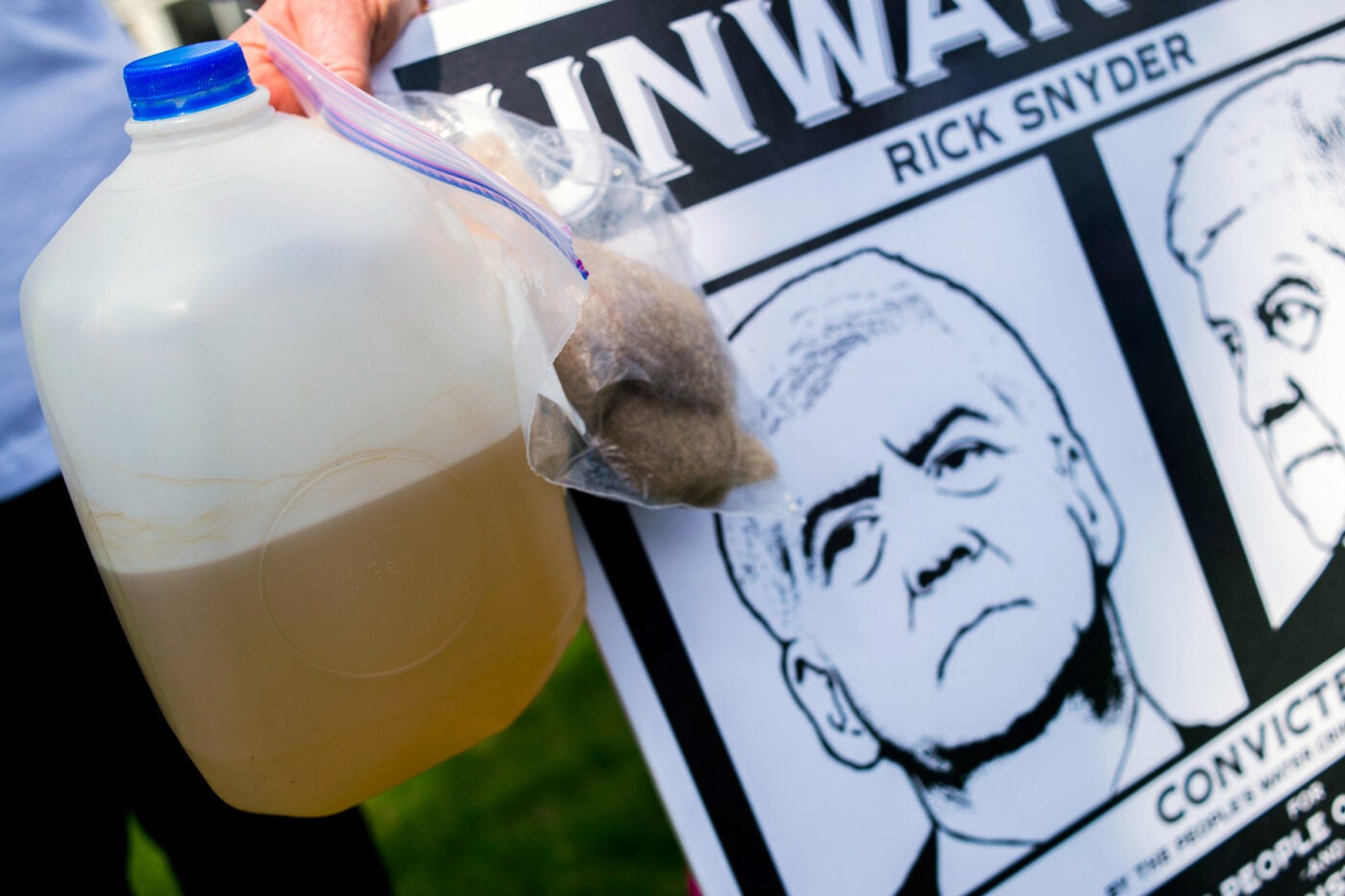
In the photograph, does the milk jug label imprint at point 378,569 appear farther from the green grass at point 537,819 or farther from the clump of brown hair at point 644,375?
the green grass at point 537,819

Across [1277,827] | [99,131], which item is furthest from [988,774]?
[99,131]

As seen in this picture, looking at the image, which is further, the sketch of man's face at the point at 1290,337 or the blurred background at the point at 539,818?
the blurred background at the point at 539,818

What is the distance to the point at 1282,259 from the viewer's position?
1.18 m

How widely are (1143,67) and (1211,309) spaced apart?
27 cm

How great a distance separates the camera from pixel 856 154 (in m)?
1.03

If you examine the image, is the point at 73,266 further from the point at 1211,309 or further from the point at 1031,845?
the point at 1211,309

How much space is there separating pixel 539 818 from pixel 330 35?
1419mm

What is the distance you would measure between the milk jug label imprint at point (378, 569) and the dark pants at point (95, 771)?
41cm

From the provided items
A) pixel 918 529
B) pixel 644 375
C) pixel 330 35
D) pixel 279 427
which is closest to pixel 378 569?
pixel 279 427

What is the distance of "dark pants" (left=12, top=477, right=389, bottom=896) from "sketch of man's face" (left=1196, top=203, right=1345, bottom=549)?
1.08m

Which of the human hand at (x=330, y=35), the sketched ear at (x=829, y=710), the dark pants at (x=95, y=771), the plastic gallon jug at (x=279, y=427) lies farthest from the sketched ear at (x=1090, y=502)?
the dark pants at (x=95, y=771)

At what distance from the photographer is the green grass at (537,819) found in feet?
5.83

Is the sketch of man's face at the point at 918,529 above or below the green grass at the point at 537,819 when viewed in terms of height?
above

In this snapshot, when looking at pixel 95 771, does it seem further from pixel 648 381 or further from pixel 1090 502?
pixel 1090 502
